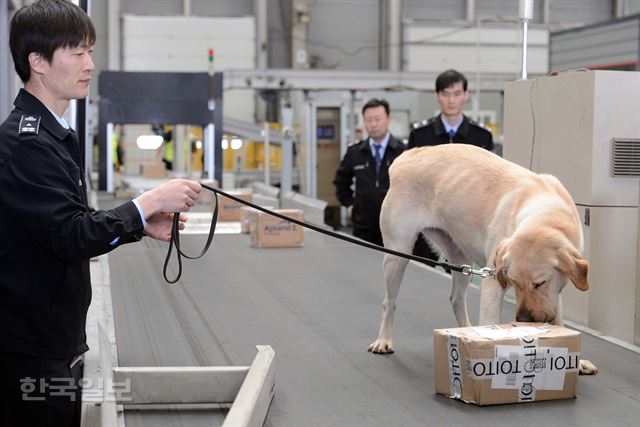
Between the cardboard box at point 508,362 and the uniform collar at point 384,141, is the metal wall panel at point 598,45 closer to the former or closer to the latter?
the uniform collar at point 384,141

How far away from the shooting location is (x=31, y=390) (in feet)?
7.68

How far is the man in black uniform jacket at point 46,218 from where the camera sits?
2184 mm

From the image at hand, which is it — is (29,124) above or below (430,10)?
below

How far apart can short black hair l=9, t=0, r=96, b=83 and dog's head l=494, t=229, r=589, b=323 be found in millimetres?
1656

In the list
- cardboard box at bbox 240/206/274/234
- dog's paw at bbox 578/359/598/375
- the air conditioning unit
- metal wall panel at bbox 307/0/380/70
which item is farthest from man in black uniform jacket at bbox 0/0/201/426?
metal wall panel at bbox 307/0/380/70

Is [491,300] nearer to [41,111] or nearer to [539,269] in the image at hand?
[539,269]

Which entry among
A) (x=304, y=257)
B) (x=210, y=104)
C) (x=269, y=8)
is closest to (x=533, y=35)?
(x=269, y=8)

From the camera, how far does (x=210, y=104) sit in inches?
448

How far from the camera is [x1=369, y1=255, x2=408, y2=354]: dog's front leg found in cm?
380

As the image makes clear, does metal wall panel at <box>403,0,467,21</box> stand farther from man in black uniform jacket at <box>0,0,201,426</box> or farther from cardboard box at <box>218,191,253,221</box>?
man in black uniform jacket at <box>0,0,201,426</box>

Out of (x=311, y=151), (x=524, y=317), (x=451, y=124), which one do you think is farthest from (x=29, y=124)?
(x=311, y=151)

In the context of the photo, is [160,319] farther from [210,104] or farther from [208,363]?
[210,104]

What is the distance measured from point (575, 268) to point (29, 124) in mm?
1838

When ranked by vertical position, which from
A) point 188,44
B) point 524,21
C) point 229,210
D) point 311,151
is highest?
point 188,44
